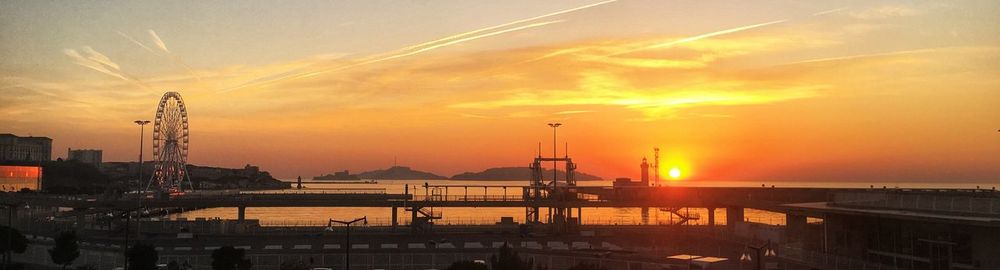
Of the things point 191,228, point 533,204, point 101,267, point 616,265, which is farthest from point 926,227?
point 191,228

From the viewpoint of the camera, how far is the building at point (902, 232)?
23.3m

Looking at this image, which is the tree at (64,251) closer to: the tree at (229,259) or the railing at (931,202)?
the tree at (229,259)

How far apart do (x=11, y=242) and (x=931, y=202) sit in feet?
156

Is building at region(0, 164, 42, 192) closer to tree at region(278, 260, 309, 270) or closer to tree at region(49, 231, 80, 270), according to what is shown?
tree at region(49, 231, 80, 270)

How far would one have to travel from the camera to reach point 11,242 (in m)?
43.8

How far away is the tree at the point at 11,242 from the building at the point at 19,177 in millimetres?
100730

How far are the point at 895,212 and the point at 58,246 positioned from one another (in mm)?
41342

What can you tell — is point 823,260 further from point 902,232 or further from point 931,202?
point 931,202

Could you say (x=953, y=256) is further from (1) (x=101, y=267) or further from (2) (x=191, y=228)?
(2) (x=191, y=228)

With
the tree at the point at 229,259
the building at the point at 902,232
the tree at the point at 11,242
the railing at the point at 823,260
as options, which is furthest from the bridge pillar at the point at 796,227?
the tree at the point at 11,242

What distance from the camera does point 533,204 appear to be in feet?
263

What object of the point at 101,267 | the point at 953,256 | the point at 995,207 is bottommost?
the point at 101,267

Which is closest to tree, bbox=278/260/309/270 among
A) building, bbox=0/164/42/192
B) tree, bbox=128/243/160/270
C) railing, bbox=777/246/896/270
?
tree, bbox=128/243/160/270

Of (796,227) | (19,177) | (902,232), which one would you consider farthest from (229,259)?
(19,177)
